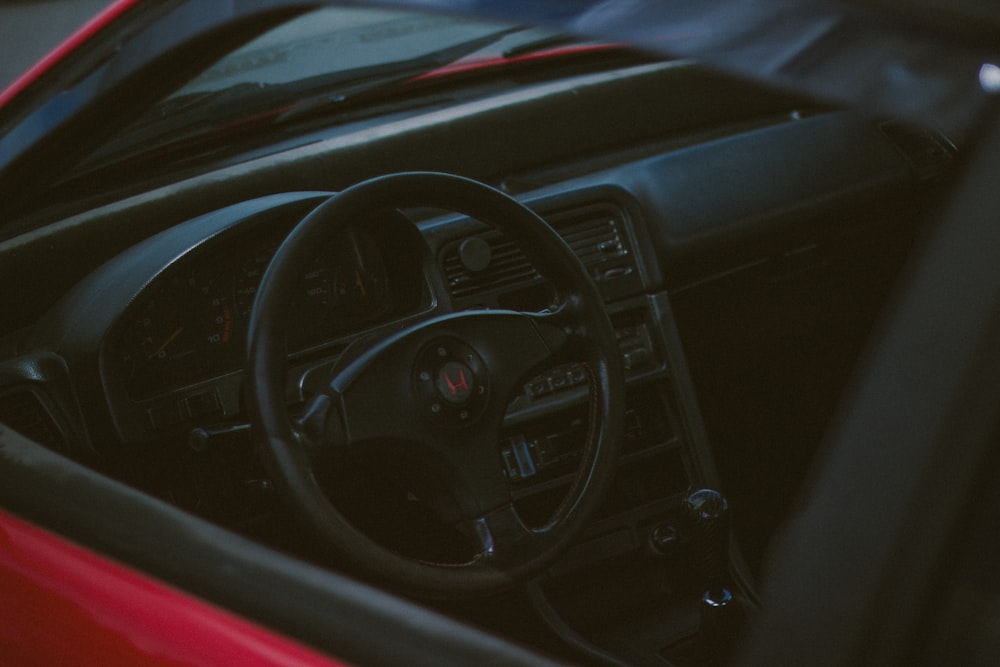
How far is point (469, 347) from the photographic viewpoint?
1.88 metres

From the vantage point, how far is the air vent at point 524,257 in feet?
8.03

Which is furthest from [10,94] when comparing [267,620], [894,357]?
[894,357]

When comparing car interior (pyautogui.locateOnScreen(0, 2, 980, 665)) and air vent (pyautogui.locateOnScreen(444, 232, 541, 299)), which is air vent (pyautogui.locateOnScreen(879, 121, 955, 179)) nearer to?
car interior (pyautogui.locateOnScreen(0, 2, 980, 665))

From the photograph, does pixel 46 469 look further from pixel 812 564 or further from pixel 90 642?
pixel 812 564

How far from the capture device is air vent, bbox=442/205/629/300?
8.03 ft

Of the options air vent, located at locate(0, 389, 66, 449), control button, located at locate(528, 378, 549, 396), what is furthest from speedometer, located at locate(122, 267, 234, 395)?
control button, located at locate(528, 378, 549, 396)

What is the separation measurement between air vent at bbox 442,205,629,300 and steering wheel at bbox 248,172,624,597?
445 millimetres

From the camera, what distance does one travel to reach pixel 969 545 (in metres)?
0.79

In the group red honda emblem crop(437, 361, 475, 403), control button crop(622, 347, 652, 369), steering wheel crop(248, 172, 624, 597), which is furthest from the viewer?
control button crop(622, 347, 652, 369)

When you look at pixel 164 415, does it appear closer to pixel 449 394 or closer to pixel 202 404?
pixel 202 404

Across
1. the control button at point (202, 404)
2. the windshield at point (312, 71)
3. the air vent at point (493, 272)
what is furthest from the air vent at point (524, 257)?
the control button at point (202, 404)

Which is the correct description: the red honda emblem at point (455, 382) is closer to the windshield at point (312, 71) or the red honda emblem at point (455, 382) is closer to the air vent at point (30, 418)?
the air vent at point (30, 418)

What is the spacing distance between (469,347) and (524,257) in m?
0.66

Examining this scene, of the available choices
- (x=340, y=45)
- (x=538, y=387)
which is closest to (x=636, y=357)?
(x=538, y=387)
